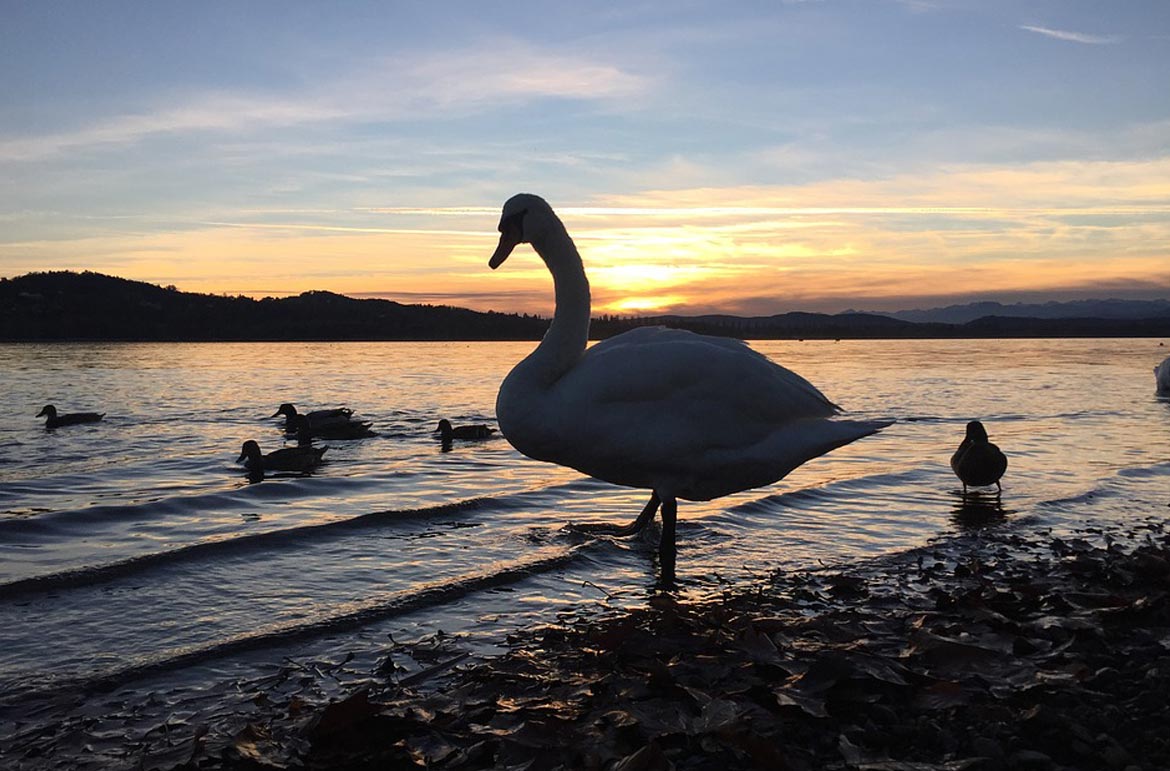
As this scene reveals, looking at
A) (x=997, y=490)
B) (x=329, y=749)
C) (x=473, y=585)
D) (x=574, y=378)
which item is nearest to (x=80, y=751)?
(x=329, y=749)

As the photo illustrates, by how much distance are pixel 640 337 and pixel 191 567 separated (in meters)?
4.30

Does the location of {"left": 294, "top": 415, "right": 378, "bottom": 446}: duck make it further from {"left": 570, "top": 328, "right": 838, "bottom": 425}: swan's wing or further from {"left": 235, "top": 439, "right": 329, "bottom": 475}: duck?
{"left": 570, "top": 328, "right": 838, "bottom": 425}: swan's wing

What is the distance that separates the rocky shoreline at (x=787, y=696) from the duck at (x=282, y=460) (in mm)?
9071

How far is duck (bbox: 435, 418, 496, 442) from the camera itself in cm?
1756

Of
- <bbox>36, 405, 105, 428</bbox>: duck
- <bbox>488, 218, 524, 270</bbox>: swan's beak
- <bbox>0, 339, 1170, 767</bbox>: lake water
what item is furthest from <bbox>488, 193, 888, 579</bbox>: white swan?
<bbox>36, 405, 105, 428</bbox>: duck

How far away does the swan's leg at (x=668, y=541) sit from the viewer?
7137 millimetres

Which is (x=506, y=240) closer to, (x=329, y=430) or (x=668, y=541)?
(x=668, y=541)

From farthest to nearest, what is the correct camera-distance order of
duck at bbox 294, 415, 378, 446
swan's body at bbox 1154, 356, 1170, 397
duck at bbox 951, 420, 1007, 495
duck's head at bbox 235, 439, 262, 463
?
swan's body at bbox 1154, 356, 1170, 397 → duck at bbox 294, 415, 378, 446 → duck's head at bbox 235, 439, 262, 463 → duck at bbox 951, 420, 1007, 495

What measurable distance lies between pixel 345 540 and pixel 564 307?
3.43 meters

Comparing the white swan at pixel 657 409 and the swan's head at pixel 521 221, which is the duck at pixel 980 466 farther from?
the swan's head at pixel 521 221

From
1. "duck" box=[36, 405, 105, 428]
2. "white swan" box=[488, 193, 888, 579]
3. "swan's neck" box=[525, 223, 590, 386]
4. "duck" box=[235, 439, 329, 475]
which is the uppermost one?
"swan's neck" box=[525, 223, 590, 386]

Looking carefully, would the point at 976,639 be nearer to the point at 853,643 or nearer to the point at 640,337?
the point at 853,643

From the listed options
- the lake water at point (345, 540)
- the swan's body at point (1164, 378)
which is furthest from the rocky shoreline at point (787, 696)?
the swan's body at point (1164, 378)

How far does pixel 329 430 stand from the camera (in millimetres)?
18312
